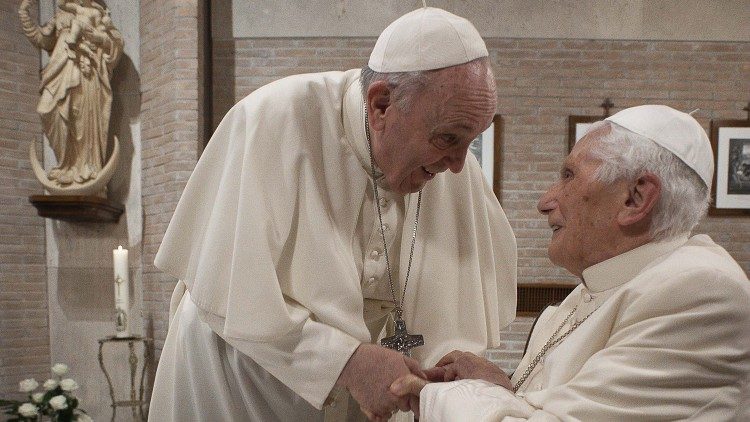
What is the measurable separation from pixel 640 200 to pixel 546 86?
6399 millimetres

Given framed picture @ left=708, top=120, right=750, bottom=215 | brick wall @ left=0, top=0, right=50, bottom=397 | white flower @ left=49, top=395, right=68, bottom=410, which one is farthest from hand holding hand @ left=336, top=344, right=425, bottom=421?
framed picture @ left=708, top=120, right=750, bottom=215

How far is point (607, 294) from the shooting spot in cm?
181

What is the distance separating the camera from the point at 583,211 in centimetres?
174

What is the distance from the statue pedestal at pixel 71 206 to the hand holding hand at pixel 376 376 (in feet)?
17.4

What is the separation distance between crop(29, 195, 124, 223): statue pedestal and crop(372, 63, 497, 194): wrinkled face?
527 centimetres

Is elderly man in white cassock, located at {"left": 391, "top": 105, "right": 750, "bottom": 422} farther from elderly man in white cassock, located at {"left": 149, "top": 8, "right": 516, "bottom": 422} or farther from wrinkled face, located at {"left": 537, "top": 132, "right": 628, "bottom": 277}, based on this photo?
elderly man in white cassock, located at {"left": 149, "top": 8, "right": 516, "bottom": 422}

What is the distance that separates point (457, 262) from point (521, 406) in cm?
68

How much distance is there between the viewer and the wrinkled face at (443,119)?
1.79 meters

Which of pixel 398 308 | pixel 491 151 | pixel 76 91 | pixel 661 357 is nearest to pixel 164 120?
pixel 76 91

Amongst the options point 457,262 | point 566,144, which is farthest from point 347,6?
point 457,262

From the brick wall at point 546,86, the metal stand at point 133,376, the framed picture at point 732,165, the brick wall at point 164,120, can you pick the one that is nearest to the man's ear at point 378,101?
the metal stand at point 133,376

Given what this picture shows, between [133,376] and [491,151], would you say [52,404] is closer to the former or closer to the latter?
[133,376]

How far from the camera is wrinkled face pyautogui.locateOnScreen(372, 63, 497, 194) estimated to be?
5.89 ft

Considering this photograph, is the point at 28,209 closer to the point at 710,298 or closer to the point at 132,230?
the point at 132,230
